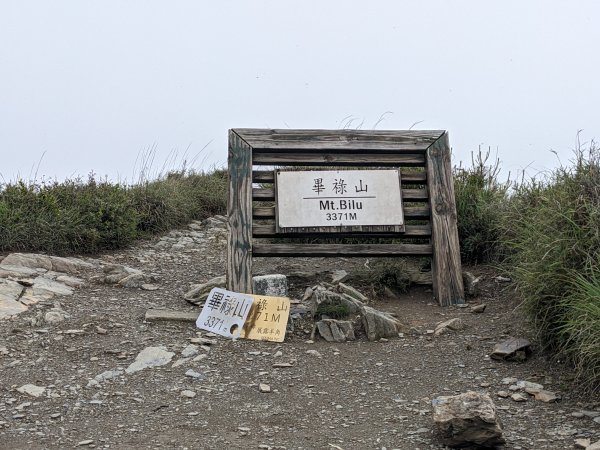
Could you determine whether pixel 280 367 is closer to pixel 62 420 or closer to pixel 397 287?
pixel 62 420

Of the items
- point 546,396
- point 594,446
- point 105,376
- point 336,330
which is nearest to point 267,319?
point 336,330

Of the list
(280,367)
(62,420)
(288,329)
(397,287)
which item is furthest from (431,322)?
(62,420)

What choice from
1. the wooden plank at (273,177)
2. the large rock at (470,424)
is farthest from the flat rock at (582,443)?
the wooden plank at (273,177)

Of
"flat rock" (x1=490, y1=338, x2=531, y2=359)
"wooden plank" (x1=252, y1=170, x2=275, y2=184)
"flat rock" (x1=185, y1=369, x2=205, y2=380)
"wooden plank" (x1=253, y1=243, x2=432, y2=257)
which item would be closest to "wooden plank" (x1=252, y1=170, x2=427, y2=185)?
A: "wooden plank" (x1=252, y1=170, x2=275, y2=184)

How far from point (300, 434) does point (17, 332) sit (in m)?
3.00

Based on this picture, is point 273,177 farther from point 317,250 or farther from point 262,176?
point 317,250

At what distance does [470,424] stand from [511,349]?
159cm

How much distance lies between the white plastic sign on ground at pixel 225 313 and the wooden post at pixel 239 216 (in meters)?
0.44

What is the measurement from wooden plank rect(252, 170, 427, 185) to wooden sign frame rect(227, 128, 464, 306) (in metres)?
0.01

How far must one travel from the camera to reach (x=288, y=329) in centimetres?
620

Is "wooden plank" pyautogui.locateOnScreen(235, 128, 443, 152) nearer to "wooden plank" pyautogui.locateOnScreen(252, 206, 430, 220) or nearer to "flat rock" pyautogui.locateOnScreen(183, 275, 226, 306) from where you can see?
"wooden plank" pyautogui.locateOnScreen(252, 206, 430, 220)

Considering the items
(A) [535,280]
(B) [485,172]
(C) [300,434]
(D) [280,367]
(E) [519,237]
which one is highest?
(B) [485,172]

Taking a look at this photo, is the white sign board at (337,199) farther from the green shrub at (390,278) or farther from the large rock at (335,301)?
the large rock at (335,301)

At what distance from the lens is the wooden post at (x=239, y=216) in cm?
682
